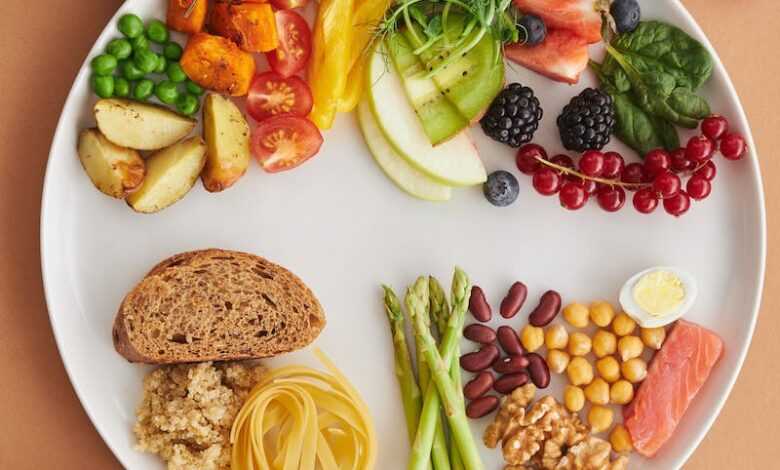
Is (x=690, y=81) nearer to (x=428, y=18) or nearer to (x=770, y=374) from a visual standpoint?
(x=428, y=18)

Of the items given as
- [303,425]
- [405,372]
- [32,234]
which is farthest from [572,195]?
[32,234]

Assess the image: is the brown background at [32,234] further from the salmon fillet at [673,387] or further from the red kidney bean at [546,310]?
the salmon fillet at [673,387]

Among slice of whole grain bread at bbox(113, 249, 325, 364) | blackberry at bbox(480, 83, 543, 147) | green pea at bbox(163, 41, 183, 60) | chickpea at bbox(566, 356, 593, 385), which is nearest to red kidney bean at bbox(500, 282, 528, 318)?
chickpea at bbox(566, 356, 593, 385)

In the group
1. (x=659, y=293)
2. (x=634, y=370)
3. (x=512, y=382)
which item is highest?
(x=659, y=293)

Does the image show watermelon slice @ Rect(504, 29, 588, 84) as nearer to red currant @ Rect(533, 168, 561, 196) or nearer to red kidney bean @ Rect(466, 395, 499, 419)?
red currant @ Rect(533, 168, 561, 196)

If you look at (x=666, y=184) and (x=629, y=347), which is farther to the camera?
(x=629, y=347)

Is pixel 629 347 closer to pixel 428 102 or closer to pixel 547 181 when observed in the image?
pixel 547 181
